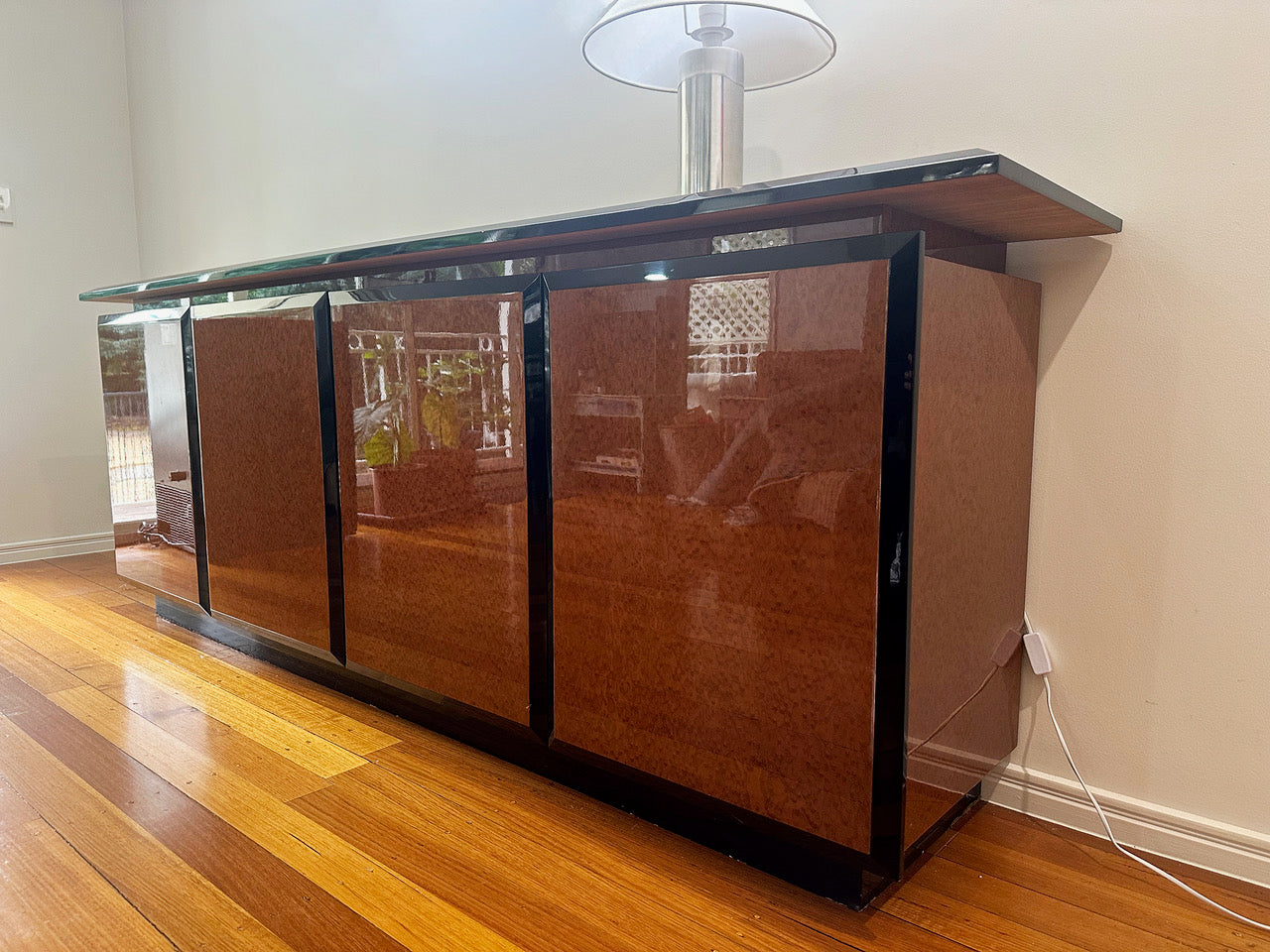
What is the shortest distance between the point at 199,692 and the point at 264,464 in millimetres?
522

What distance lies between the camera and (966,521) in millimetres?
1169

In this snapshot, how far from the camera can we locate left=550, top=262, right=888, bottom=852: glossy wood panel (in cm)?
104

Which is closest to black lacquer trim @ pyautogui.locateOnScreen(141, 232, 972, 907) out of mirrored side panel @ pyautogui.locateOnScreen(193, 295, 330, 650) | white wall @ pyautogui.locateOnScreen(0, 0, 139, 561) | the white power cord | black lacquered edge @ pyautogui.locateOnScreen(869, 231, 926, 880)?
black lacquered edge @ pyautogui.locateOnScreen(869, 231, 926, 880)

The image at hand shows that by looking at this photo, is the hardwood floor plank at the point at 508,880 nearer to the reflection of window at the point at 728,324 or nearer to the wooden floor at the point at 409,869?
the wooden floor at the point at 409,869

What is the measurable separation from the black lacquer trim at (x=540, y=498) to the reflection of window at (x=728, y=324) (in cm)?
29

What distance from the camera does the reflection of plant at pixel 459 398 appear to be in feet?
4.74

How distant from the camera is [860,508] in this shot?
1033 millimetres

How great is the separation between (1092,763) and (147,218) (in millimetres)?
3816

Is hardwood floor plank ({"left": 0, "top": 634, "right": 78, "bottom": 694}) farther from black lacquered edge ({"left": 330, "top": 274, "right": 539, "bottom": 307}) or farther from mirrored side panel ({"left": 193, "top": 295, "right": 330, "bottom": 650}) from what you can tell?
black lacquered edge ({"left": 330, "top": 274, "right": 539, "bottom": 307})

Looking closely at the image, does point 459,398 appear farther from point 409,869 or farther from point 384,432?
point 409,869

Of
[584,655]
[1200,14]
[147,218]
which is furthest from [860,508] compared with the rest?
[147,218]

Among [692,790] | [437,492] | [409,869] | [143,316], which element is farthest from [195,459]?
[692,790]

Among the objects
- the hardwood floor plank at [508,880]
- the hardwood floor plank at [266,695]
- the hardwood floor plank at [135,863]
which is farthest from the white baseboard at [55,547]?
the hardwood floor plank at [508,880]

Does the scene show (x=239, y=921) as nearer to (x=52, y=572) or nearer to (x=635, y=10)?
(x=635, y=10)
